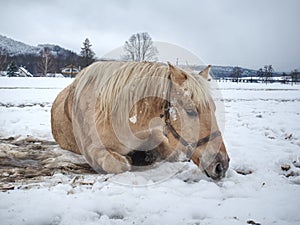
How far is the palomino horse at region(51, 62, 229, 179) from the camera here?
238 centimetres

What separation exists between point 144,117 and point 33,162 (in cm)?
183

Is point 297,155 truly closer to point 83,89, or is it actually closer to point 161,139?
point 161,139

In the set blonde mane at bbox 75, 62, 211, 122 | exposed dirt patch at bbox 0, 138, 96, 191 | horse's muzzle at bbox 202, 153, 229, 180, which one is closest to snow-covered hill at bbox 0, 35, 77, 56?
exposed dirt patch at bbox 0, 138, 96, 191

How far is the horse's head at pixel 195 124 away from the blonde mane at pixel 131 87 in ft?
0.05

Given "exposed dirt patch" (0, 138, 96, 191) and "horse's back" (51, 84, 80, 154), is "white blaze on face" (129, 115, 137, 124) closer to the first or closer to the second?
"exposed dirt patch" (0, 138, 96, 191)

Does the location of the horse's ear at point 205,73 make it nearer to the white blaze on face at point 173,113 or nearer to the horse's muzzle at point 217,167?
the white blaze on face at point 173,113

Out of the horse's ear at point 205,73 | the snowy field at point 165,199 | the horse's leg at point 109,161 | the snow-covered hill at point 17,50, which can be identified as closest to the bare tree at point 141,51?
the horse's ear at point 205,73

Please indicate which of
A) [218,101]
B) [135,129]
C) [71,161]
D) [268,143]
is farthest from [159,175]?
[268,143]

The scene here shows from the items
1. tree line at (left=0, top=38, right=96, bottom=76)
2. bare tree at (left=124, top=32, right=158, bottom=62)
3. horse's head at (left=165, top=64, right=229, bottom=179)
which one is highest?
tree line at (left=0, top=38, right=96, bottom=76)

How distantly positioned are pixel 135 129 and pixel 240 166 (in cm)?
152

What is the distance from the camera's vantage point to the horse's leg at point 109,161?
260 centimetres

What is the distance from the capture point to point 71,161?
3252 millimetres

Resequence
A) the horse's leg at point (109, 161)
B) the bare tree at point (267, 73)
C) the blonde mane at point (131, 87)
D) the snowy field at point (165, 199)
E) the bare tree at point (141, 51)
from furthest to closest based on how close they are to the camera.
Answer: the bare tree at point (267, 73) → the bare tree at point (141, 51) → the horse's leg at point (109, 161) → the blonde mane at point (131, 87) → the snowy field at point (165, 199)

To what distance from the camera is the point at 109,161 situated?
2.61m
